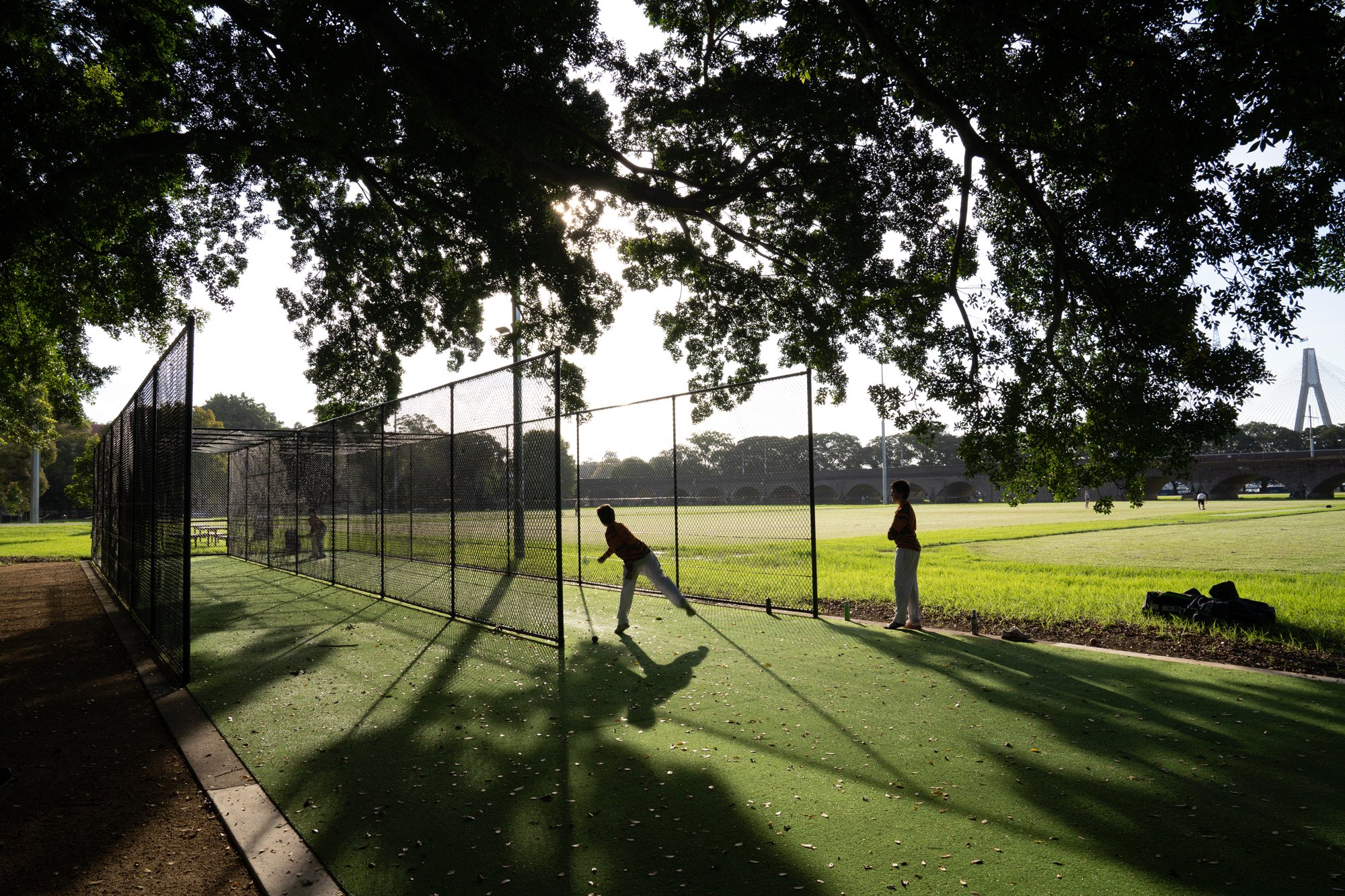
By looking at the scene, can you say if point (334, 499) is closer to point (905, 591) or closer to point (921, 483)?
point (905, 591)

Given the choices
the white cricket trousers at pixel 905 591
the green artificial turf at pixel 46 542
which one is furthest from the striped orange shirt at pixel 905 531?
the green artificial turf at pixel 46 542

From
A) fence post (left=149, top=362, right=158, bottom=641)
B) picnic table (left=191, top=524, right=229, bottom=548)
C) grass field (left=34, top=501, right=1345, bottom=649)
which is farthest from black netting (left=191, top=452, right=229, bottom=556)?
fence post (left=149, top=362, right=158, bottom=641)

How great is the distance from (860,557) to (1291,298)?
11726 mm

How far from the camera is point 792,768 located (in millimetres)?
4082

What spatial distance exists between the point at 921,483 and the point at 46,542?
72.2 metres

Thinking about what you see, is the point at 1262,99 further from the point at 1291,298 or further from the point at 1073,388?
the point at 1073,388

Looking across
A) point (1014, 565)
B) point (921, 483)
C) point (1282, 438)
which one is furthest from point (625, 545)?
point (1282, 438)

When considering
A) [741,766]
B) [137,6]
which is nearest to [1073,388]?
[741,766]

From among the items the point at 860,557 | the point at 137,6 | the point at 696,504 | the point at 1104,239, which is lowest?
the point at 860,557

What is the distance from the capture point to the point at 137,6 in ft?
30.9

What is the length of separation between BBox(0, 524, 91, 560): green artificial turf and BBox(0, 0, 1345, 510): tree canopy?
37.2 ft

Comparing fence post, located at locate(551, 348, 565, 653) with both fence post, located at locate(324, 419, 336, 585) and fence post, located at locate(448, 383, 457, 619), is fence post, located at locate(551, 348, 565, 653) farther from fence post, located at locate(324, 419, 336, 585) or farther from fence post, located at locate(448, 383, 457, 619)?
fence post, located at locate(324, 419, 336, 585)

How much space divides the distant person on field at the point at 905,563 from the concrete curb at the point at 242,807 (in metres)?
6.55

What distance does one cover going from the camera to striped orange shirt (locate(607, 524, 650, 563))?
8.37 metres
